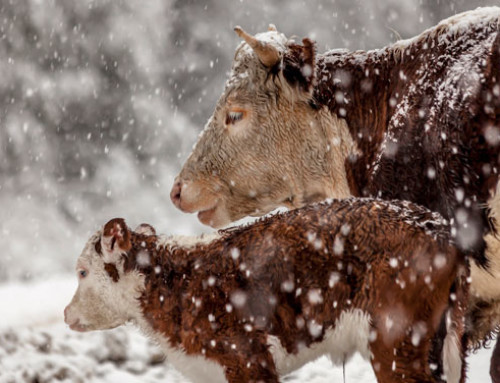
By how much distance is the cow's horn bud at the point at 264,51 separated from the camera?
4.32 metres

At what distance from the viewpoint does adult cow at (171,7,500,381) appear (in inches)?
140

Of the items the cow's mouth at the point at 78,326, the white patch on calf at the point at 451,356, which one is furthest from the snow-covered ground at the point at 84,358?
the white patch on calf at the point at 451,356

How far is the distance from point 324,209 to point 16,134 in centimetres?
796

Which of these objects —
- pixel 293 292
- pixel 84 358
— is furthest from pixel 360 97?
pixel 84 358

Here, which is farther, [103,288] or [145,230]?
[145,230]

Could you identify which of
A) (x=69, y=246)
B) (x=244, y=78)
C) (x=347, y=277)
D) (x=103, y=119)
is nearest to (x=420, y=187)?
(x=347, y=277)

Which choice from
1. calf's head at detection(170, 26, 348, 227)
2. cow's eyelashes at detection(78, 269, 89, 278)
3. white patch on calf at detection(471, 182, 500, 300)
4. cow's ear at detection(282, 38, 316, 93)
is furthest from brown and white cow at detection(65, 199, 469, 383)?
cow's ear at detection(282, 38, 316, 93)

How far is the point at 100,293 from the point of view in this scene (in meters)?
4.21

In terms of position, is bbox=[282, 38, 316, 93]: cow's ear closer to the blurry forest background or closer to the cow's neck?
the cow's neck

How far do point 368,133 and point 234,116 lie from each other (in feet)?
2.77

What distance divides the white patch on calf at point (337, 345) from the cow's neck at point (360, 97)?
0.97 metres

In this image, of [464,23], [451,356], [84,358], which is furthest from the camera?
[84,358]

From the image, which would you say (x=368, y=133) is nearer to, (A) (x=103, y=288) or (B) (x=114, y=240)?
(B) (x=114, y=240)

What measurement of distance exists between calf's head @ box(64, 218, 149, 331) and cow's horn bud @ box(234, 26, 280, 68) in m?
1.29
